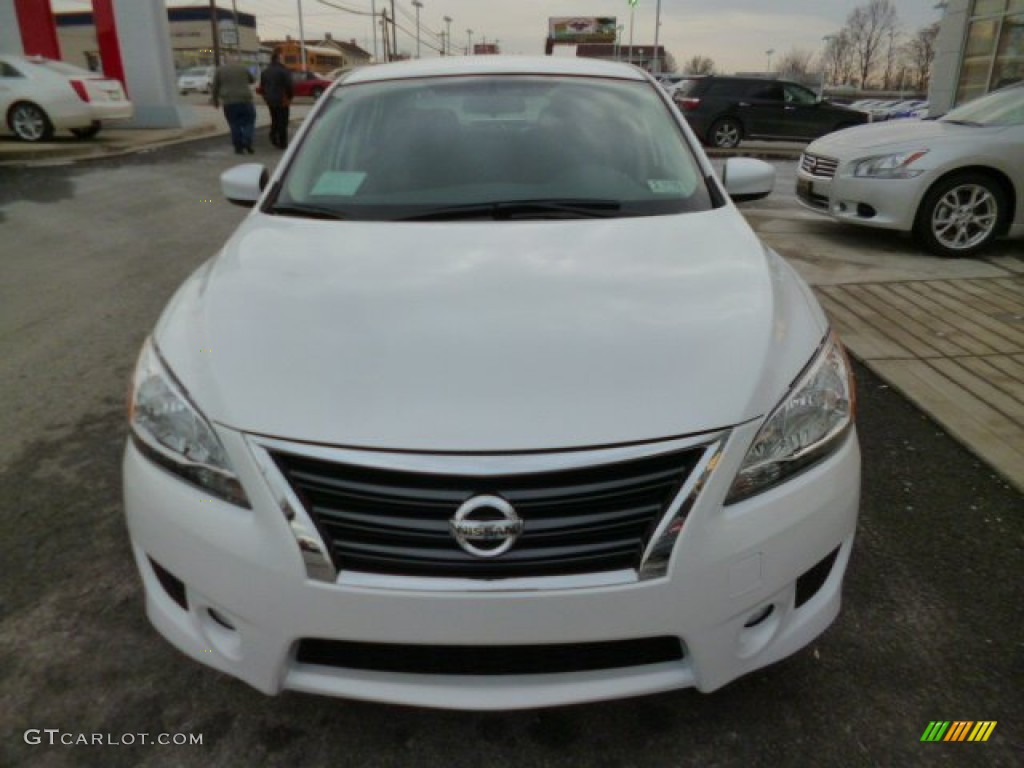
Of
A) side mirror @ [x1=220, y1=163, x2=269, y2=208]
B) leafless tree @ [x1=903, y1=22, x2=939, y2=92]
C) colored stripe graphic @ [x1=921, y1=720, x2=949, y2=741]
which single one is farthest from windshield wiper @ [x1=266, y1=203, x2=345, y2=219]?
leafless tree @ [x1=903, y1=22, x2=939, y2=92]

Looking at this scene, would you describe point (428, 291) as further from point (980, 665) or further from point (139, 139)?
point (139, 139)

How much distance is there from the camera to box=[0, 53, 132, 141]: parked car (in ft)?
43.3

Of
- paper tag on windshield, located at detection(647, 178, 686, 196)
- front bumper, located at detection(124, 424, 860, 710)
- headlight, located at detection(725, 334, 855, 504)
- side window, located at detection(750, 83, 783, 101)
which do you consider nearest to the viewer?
front bumper, located at detection(124, 424, 860, 710)

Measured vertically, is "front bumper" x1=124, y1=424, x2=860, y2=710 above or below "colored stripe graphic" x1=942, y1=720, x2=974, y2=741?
above

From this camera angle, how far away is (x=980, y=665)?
213 centimetres

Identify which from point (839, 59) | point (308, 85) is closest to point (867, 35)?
point (839, 59)

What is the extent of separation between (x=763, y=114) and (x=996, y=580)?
16.3 metres

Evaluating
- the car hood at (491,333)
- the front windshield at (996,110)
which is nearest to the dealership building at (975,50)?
the front windshield at (996,110)

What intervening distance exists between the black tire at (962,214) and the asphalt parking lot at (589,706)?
3561mm

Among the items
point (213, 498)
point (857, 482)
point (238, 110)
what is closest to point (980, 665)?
point (857, 482)

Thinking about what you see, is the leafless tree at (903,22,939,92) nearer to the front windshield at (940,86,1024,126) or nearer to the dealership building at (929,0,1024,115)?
the dealership building at (929,0,1024,115)

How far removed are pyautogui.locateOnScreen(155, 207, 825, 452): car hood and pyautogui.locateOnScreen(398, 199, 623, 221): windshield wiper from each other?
8cm

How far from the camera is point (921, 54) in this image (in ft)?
223

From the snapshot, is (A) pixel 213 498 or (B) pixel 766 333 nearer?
(A) pixel 213 498
